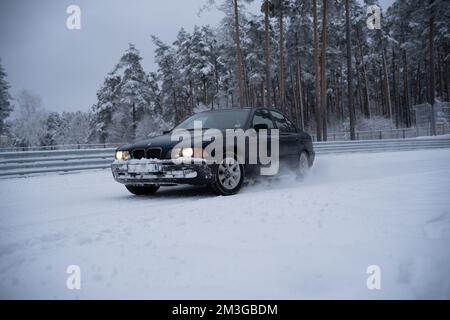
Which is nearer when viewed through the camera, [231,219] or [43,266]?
[43,266]

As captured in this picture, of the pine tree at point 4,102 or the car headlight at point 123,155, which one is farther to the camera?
the pine tree at point 4,102

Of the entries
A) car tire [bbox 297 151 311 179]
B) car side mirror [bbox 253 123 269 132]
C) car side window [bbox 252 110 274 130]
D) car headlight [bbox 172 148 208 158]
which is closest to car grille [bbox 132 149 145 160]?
car headlight [bbox 172 148 208 158]

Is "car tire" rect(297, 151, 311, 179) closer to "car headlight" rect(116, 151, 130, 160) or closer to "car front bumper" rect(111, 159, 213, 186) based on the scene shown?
"car front bumper" rect(111, 159, 213, 186)

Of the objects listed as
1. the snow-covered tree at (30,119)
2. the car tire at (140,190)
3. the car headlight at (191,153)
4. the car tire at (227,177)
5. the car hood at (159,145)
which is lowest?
the car tire at (140,190)

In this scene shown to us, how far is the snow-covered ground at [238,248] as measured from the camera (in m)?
1.94

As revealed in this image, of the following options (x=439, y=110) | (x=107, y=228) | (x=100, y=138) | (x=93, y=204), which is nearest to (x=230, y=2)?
(x=439, y=110)

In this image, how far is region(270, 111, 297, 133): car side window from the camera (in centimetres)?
685

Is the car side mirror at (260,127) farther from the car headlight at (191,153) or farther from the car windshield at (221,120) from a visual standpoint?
the car headlight at (191,153)

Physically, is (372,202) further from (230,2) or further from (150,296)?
(230,2)

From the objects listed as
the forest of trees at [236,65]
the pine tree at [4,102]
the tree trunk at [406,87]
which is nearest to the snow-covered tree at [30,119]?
the forest of trees at [236,65]

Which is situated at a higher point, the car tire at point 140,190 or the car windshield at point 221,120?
the car windshield at point 221,120

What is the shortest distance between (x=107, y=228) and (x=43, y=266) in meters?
1.00
